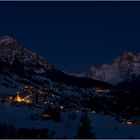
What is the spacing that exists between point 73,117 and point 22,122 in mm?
14024

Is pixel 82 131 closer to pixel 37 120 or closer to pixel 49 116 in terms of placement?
pixel 37 120

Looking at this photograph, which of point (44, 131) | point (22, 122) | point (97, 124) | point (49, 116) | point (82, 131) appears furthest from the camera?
point (49, 116)

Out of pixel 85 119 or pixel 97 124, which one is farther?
pixel 97 124

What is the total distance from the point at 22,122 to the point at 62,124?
11.0 m

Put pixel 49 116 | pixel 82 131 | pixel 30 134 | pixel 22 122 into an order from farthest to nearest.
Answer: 1. pixel 49 116
2. pixel 22 122
3. pixel 30 134
4. pixel 82 131

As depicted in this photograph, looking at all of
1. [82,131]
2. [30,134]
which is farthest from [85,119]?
[30,134]

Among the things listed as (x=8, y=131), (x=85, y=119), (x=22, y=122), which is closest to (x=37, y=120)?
(x=22, y=122)

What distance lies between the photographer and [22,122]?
110 meters

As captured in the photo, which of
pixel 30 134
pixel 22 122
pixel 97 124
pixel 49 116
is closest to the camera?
pixel 30 134

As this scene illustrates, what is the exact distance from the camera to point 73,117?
118562mm

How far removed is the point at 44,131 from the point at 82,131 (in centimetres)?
3936

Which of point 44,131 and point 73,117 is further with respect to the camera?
point 73,117

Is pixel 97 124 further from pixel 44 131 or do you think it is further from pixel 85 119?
pixel 85 119

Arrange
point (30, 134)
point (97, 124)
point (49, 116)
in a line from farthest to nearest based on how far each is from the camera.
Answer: point (49, 116)
point (97, 124)
point (30, 134)
